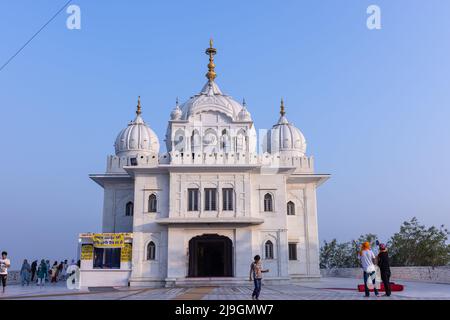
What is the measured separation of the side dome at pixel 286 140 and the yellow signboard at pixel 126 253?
38.5 feet

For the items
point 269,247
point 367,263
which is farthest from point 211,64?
point 367,263

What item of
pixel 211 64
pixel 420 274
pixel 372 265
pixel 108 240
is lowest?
pixel 420 274

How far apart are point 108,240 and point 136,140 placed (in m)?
9.24

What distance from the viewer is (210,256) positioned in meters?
26.2

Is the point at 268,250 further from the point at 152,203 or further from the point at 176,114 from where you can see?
the point at 176,114

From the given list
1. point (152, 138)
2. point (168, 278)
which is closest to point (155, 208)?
point (168, 278)

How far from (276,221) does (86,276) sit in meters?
9.66

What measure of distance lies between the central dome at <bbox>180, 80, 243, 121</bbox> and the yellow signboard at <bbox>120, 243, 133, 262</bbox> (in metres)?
7.73

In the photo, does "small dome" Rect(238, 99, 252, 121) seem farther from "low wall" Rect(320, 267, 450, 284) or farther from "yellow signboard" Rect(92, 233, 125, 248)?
"low wall" Rect(320, 267, 450, 284)

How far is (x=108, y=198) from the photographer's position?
91.4 ft

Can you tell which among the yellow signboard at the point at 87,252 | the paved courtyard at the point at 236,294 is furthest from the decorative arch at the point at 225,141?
the paved courtyard at the point at 236,294

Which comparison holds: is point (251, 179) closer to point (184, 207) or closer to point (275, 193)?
point (275, 193)

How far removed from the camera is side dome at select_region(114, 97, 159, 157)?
101ft

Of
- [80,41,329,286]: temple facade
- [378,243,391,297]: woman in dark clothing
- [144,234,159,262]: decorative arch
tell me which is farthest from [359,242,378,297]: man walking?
[144,234,159,262]: decorative arch
